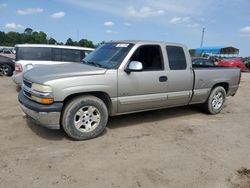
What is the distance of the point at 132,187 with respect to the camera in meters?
3.15

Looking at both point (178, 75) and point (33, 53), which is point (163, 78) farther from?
point (33, 53)

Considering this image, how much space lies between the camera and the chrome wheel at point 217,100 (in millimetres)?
6820

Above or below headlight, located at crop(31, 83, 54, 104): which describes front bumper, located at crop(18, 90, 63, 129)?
below

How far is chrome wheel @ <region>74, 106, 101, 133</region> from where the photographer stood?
4480mm

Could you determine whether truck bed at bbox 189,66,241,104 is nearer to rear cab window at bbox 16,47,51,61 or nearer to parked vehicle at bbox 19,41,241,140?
parked vehicle at bbox 19,41,241,140

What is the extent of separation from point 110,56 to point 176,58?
157cm

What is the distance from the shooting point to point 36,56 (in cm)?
877

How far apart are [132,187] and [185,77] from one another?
10.9ft

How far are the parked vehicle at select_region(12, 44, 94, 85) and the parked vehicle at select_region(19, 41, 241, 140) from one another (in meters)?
3.65

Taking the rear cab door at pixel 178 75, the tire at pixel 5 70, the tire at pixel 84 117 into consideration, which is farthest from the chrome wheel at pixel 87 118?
the tire at pixel 5 70

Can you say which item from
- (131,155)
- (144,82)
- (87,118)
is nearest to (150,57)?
Result: (144,82)

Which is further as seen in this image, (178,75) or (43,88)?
(178,75)

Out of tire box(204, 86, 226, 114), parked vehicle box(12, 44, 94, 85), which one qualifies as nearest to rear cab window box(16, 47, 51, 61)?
parked vehicle box(12, 44, 94, 85)

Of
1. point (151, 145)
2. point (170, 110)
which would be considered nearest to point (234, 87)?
point (170, 110)
